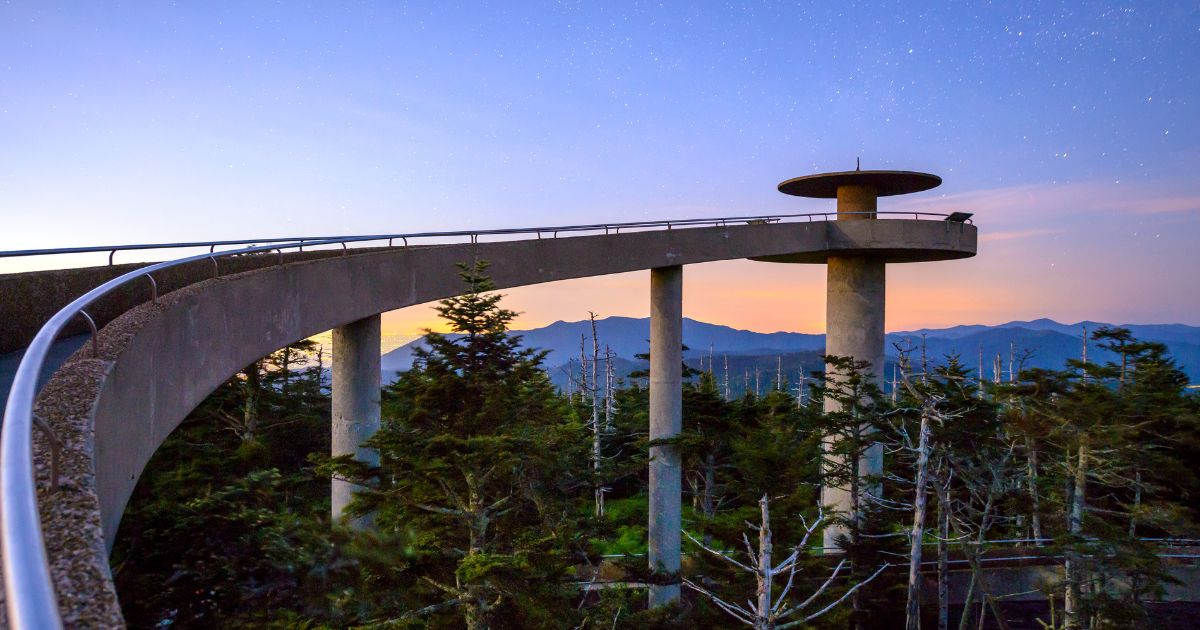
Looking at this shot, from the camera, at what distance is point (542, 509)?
1342cm

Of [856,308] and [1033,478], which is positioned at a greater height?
[856,308]

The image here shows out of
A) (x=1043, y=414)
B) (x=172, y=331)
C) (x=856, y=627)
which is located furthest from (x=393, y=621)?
(x=1043, y=414)

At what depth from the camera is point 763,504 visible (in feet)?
33.1

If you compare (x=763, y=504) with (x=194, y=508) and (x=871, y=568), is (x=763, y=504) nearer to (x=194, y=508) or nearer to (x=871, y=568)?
(x=194, y=508)

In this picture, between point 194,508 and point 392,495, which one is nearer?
point 194,508

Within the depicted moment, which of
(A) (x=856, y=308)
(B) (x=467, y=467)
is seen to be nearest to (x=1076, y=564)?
(A) (x=856, y=308)

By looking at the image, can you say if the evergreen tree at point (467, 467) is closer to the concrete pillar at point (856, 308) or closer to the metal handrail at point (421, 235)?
the metal handrail at point (421, 235)

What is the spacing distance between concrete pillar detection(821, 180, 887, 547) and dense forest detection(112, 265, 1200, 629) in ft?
3.41

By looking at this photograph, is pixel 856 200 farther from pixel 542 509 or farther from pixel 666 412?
pixel 542 509

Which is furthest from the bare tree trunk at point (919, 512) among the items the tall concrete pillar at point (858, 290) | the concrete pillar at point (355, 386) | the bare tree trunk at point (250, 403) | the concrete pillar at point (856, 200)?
the bare tree trunk at point (250, 403)

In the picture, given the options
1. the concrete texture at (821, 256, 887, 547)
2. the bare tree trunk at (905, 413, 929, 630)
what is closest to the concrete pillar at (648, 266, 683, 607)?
the bare tree trunk at (905, 413, 929, 630)

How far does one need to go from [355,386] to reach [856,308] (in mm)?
16300

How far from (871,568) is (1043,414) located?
7.65m

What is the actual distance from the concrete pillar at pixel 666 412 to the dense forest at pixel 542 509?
70cm
